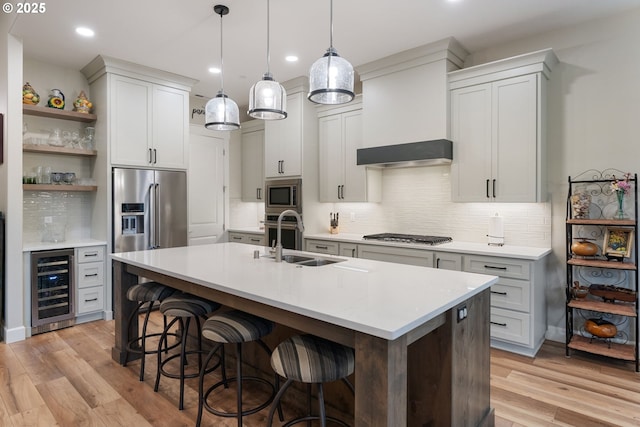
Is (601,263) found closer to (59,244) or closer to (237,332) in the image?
(237,332)

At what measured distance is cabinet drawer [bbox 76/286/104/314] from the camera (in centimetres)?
398

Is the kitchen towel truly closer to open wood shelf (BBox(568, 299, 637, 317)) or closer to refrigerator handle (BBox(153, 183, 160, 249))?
open wood shelf (BBox(568, 299, 637, 317))

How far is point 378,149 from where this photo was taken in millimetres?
4051

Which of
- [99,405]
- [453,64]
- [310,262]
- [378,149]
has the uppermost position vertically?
[453,64]

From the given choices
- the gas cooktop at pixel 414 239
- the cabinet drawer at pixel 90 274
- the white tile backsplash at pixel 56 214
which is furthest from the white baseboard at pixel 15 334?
the gas cooktop at pixel 414 239

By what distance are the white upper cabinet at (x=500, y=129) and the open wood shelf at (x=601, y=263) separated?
0.59 m

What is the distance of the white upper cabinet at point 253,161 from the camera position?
5.75 m

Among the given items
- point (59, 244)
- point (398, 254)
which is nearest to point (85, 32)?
point (59, 244)

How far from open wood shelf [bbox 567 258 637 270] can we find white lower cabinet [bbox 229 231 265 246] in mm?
3663

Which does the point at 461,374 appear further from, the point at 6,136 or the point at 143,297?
the point at 6,136

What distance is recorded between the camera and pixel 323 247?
4484 mm

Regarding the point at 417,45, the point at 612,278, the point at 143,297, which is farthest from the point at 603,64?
the point at 143,297

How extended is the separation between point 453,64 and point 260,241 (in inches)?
130

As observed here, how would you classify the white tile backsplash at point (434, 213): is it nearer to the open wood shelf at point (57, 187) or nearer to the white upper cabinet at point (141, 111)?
the white upper cabinet at point (141, 111)
